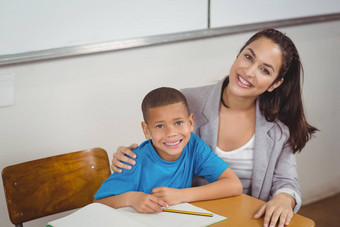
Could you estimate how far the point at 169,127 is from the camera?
1.43 metres

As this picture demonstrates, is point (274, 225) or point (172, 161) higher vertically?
point (172, 161)

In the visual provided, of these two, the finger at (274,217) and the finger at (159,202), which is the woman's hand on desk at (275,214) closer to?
the finger at (274,217)

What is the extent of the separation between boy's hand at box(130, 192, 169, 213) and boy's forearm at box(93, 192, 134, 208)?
0.02 meters

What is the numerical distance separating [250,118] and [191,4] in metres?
0.82

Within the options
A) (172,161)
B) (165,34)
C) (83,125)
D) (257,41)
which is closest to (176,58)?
(165,34)

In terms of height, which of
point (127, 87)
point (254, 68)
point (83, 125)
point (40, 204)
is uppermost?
point (254, 68)

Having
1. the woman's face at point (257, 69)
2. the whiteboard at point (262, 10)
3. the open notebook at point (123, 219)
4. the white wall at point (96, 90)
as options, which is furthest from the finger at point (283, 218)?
the whiteboard at point (262, 10)

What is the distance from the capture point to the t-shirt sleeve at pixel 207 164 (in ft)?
5.10

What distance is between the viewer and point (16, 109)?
202 centimetres

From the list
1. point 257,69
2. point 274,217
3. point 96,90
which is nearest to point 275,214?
point 274,217

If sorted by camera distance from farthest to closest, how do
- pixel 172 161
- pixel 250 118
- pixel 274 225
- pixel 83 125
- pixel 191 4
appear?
1. pixel 191 4
2. pixel 83 125
3. pixel 250 118
4. pixel 172 161
5. pixel 274 225

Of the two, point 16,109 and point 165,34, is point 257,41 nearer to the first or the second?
point 165,34

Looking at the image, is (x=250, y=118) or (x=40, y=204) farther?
(x=250, y=118)

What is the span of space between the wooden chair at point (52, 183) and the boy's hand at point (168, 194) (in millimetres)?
475
